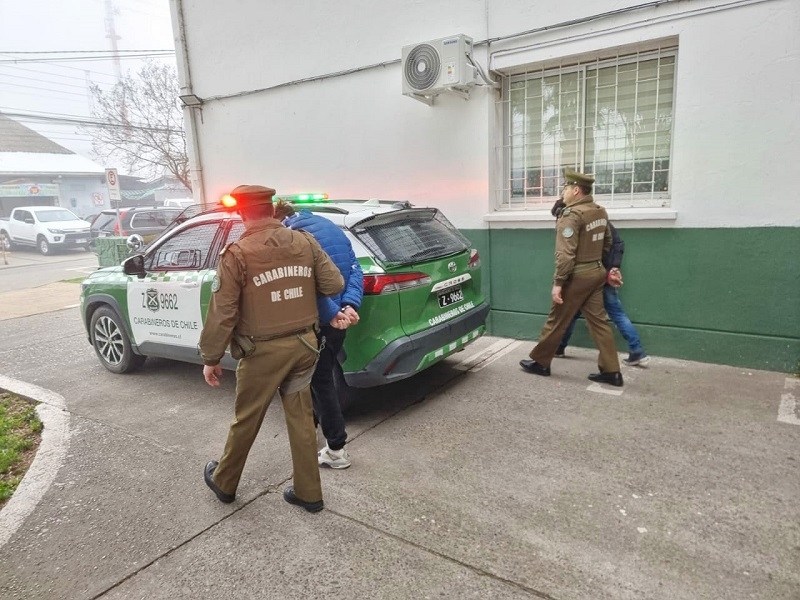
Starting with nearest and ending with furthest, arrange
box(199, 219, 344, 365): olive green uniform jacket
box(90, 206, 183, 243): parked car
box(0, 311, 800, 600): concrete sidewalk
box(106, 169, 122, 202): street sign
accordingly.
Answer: box(0, 311, 800, 600): concrete sidewalk
box(199, 219, 344, 365): olive green uniform jacket
box(106, 169, 122, 202): street sign
box(90, 206, 183, 243): parked car

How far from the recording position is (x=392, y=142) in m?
6.76

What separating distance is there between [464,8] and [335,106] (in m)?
2.06

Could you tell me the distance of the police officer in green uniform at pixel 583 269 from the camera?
4469 millimetres

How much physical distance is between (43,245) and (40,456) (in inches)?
835

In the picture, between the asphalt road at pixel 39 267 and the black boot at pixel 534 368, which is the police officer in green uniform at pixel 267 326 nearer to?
the black boot at pixel 534 368

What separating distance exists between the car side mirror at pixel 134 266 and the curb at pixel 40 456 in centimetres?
133

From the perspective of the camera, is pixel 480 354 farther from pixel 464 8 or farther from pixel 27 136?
pixel 27 136

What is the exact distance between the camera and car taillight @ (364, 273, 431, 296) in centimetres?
382

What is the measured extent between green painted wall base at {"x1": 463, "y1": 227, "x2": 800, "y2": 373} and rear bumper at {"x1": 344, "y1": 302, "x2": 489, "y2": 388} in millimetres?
1943

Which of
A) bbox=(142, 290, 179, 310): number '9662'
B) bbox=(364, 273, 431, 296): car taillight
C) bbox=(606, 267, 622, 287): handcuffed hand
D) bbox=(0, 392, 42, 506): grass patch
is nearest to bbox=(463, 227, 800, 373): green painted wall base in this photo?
bbox=(606, 267, 622, 287): handcuffed hand

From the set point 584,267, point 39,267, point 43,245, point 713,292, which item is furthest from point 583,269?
point 43,245

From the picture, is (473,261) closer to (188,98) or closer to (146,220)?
(188,98)

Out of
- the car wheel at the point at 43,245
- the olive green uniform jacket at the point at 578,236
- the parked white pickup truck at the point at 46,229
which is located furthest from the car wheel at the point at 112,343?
the car wheel at the point at 43,245

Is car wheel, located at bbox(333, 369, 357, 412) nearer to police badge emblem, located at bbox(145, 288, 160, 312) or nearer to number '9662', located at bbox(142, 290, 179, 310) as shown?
number '9662', located at bbox(142, 290, 179, 310)
